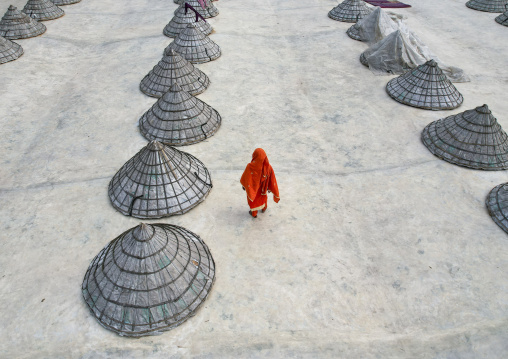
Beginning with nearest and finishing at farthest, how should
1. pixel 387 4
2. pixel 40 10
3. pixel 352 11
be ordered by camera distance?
pixel 40 10 < pixel 352 11 < pixel 387 4

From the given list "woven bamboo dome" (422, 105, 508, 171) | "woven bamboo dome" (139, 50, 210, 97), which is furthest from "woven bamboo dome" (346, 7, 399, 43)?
"woven bamboo dome" (139, 50, 210, 97)

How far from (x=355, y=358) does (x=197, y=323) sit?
102 inches

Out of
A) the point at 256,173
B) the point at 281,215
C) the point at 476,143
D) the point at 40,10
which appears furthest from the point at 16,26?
the point at 476,143

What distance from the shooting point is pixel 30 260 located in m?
6.66

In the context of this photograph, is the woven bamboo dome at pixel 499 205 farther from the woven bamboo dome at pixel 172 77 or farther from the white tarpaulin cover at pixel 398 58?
the woven bamboo dome at pixel 172 77

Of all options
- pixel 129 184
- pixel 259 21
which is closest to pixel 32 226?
pixel 129 184

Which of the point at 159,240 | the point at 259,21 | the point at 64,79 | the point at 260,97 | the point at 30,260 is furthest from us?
the point at 259,21

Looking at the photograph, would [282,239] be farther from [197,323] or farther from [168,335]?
[168,335]

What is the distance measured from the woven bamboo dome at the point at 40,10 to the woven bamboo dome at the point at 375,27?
14.6 metres

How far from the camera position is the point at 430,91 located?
10.9 m

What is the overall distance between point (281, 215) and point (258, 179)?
4.56 ft

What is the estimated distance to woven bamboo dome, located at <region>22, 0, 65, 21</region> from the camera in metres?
16.5

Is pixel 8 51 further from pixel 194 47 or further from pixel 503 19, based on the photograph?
pixel 503 19

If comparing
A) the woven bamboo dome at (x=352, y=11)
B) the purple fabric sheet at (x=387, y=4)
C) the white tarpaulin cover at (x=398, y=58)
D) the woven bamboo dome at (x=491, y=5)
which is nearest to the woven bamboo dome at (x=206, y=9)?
the woven bamboo dome at (x=352, y=11)
